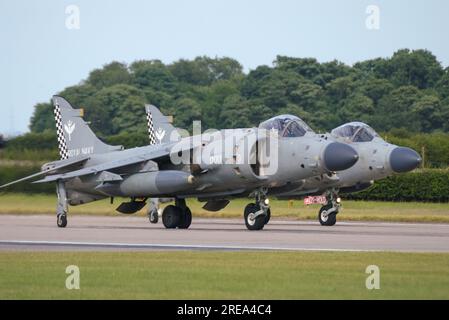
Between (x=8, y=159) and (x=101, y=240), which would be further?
(x=8, y=159)

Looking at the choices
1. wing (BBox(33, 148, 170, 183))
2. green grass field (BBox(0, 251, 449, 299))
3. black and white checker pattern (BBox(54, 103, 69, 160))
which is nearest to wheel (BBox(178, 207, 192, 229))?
wing (BBox(33, 148, 170, 183))

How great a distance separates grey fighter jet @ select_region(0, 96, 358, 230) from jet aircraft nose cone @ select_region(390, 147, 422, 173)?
319 cm

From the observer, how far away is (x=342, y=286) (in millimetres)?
14031

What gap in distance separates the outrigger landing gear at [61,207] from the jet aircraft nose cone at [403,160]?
843cm

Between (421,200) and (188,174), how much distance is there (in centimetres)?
1494

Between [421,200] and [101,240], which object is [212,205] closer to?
[101,240]

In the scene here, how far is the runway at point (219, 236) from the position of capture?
20516mm

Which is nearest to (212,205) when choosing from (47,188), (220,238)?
(220,238)

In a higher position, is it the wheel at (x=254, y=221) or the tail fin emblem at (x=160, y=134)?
the tail fin emblem at (x=160, y=134)

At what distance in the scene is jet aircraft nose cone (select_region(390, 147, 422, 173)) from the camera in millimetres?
28406

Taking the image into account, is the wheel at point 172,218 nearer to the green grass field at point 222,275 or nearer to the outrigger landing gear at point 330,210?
the outrigger landing gear at point 330,210

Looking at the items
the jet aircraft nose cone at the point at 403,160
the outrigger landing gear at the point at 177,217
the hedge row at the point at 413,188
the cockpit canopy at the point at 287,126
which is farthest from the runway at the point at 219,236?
the hedge row at the point at 413,188

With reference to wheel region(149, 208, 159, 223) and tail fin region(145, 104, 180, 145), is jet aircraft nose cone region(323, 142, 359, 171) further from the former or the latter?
tail fin region(145, 104, 180, 145)
